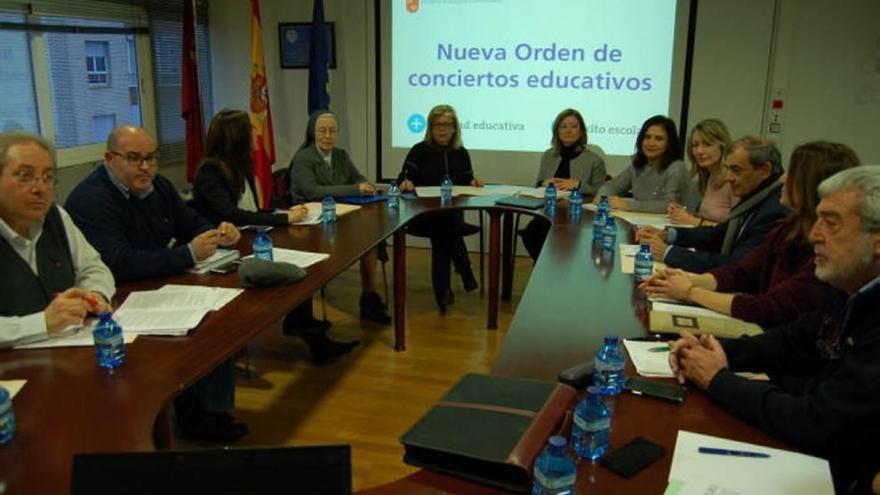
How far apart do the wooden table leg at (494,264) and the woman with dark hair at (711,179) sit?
3.40 ft

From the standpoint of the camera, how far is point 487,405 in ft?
4.58

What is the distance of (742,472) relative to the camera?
4.32 ft

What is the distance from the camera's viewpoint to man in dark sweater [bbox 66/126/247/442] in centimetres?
245

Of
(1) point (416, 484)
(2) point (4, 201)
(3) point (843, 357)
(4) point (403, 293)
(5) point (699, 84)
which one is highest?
(5) point (699, 84)

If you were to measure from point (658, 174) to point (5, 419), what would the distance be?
3533mm

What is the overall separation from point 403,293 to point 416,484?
258cm

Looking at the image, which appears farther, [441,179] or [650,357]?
[441,179]

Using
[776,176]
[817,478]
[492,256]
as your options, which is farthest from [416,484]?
[492,256]

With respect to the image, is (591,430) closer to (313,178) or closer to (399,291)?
(399,291)

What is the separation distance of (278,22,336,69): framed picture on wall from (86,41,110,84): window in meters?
1.44

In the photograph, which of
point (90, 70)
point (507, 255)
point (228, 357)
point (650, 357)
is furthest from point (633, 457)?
point (90, 70)

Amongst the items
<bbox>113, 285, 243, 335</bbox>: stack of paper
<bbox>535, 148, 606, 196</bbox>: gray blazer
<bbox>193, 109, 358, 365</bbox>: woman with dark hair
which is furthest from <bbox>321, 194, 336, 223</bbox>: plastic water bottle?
<bbox>535, 148, 606, 196</bbox>: gray blazer

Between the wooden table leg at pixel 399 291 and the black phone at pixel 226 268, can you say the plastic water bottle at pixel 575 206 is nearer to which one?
the wooden table leg at pixel 399 291

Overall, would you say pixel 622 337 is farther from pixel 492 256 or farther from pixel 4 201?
pixel 492 256
